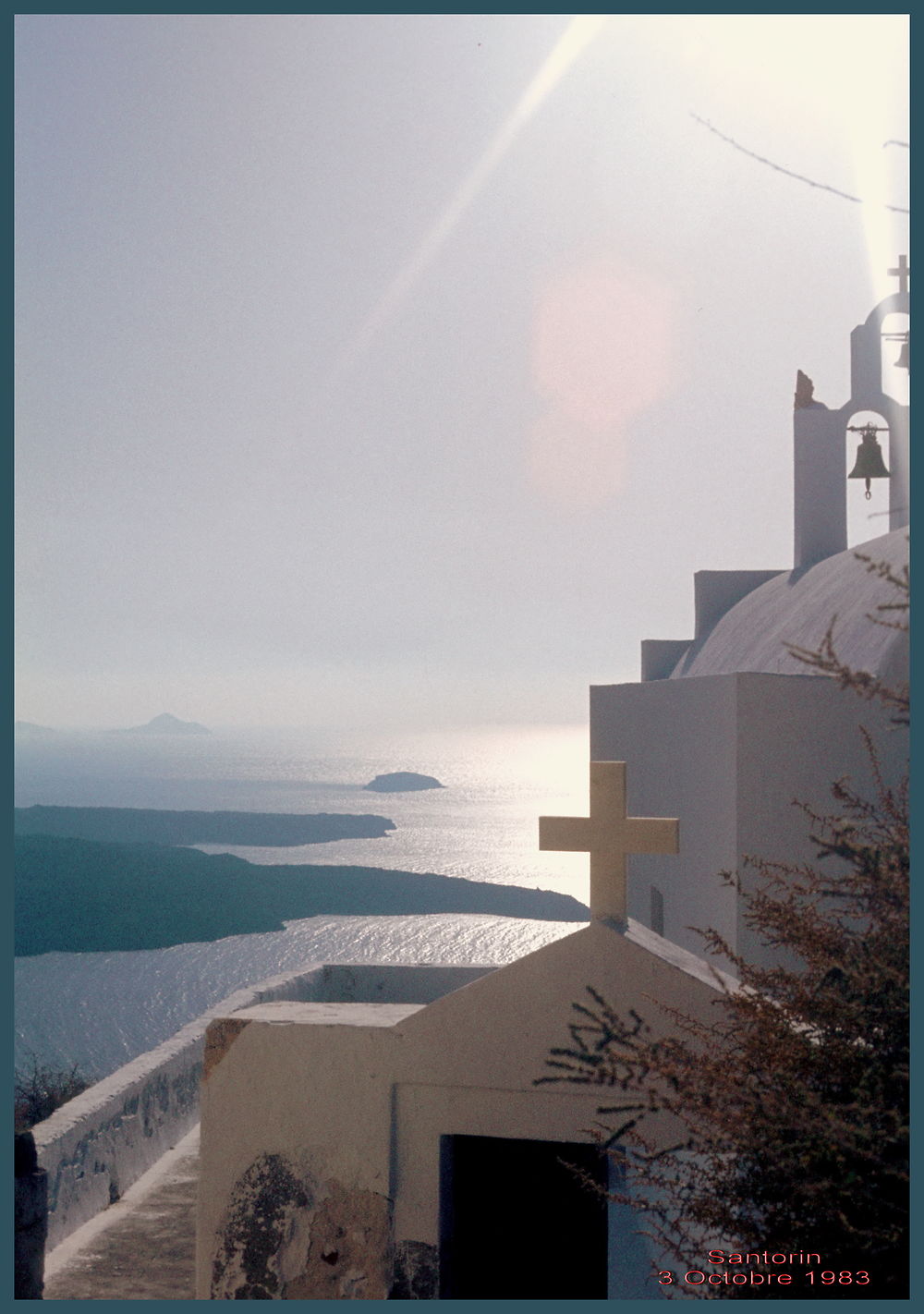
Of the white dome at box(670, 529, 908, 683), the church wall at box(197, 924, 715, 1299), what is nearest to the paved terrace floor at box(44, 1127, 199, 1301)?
the church wall at box(197, 924, 715, 1299)

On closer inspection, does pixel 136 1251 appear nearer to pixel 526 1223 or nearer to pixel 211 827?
pixel 526 1223

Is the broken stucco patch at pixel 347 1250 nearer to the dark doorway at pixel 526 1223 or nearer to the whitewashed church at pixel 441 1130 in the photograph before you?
the whitewashed church at pixel 441 1130

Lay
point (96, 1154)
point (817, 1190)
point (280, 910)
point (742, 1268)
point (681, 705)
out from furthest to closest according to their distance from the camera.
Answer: point (280, 910), point (681, 705), point (96, 1154), point (742, 1268), point (817, 1190)

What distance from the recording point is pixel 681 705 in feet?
30.4

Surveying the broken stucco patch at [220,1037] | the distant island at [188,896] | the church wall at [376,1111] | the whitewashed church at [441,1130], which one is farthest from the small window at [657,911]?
the distant island at [188,896]

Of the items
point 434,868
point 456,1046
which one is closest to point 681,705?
point 456,1046

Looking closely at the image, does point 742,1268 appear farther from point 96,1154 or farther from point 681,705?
point 681,705

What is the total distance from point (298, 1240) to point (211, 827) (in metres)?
54.9

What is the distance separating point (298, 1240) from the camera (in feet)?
16.2

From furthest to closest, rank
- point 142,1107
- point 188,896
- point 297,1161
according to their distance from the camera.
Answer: point 188,896 < point 142,1107 < point 297,1161

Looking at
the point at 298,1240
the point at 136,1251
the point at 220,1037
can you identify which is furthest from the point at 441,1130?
the point at 136,1251

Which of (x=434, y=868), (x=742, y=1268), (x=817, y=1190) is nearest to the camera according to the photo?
(x=817, y=1190)

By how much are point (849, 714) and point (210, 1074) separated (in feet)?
15.9

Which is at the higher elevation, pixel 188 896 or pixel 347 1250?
pixel 347 1250
